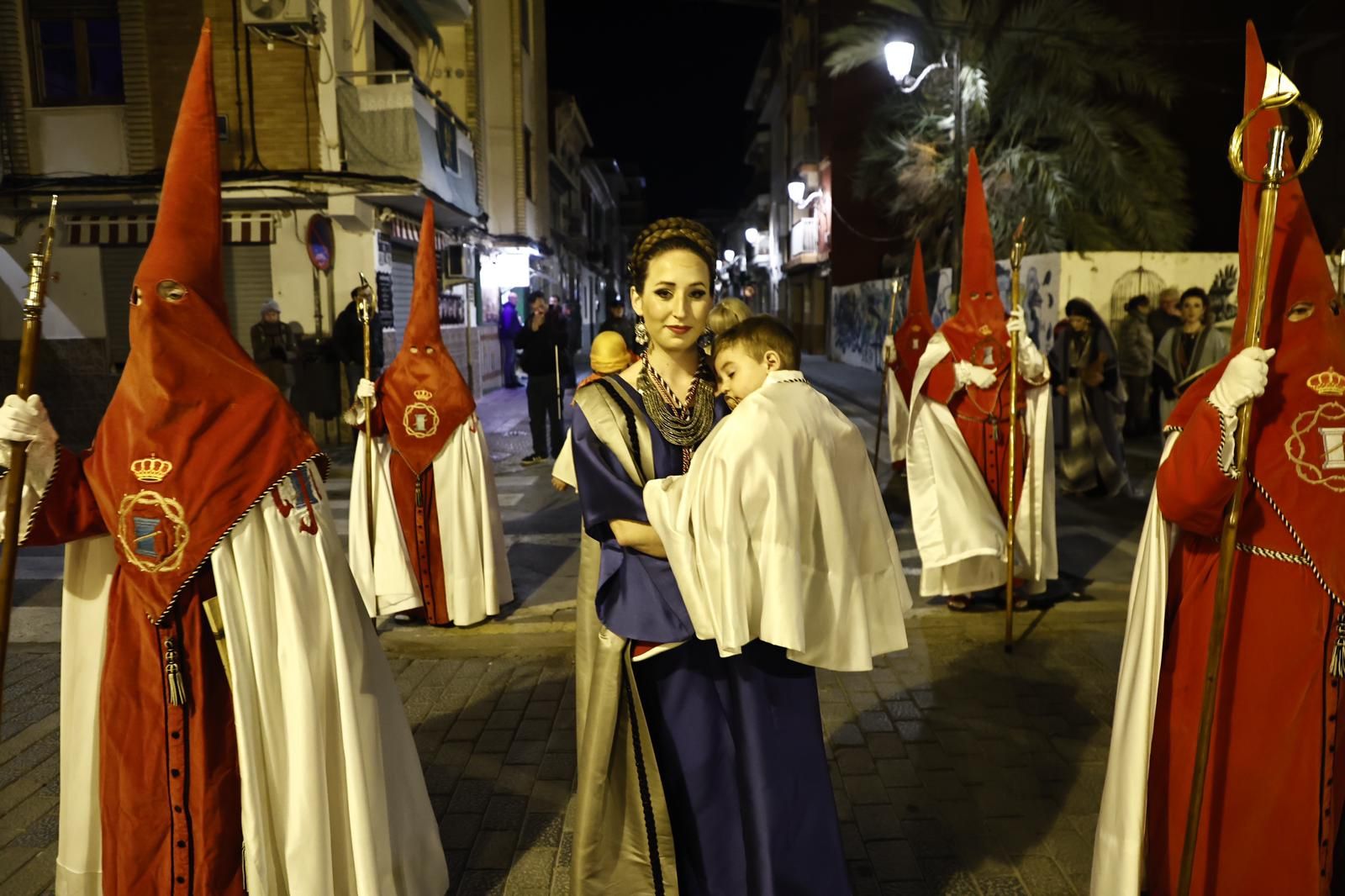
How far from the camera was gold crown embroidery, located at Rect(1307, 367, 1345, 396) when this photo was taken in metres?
2.60

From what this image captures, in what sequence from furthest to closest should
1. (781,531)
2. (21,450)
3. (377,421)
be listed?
(377,421), (21,450), (781,531)

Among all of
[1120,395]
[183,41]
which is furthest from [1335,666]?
[183,41]

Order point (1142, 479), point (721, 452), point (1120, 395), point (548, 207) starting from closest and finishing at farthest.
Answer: point (721, 452) → point (1120, 395) → point (1142, 479) → point (548, 207)

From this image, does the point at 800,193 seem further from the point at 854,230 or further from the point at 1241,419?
the point at 1241,419

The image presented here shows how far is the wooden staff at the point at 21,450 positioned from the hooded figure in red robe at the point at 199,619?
0.06 metres

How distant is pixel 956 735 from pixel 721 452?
280 cm

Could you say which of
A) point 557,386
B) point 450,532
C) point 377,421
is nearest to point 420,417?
point 377,421

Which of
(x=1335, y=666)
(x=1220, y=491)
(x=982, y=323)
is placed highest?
(x=982, y=323)

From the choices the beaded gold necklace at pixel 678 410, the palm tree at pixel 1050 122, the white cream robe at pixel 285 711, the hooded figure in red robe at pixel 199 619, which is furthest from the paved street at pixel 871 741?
the palm tree at pixel 1050 122

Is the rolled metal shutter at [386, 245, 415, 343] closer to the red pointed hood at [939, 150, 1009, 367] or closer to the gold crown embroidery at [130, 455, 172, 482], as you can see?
the red pointed hood at [939, 150, 1009, 367]

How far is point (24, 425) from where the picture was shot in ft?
7.89

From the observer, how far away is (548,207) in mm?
32781

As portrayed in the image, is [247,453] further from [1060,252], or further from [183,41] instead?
[1060,252]

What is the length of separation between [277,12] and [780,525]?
13.4 metres
